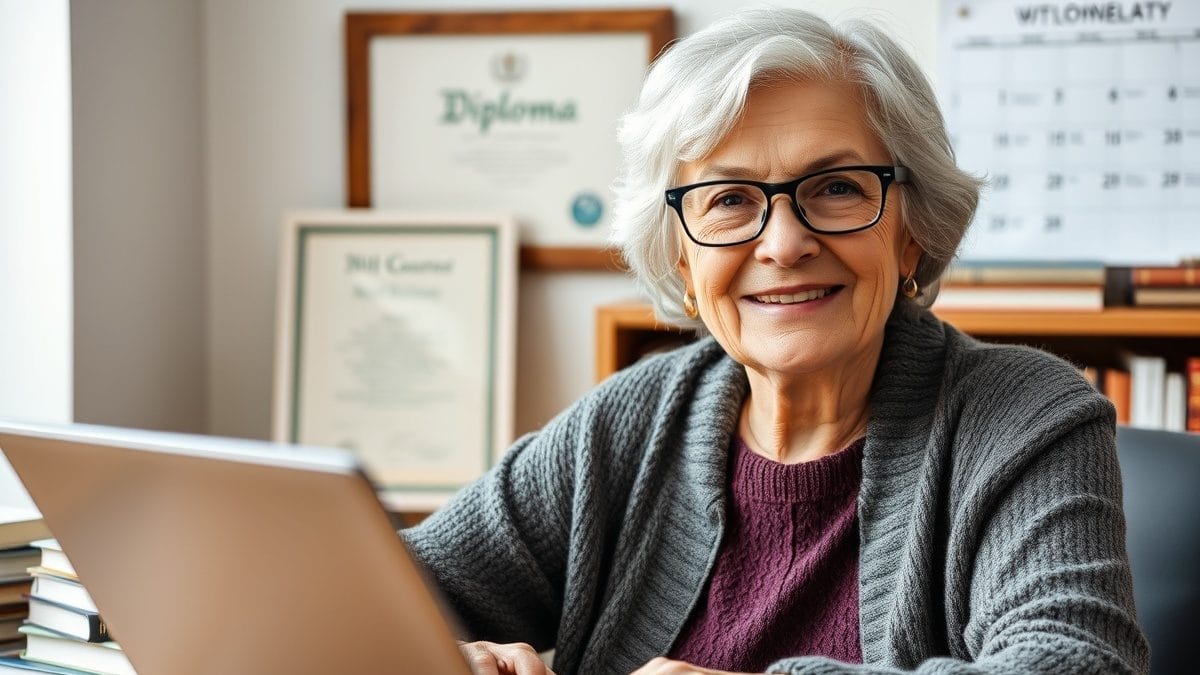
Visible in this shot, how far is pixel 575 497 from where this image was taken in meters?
1.31

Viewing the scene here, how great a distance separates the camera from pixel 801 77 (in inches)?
46.2

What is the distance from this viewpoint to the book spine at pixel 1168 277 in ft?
6.70

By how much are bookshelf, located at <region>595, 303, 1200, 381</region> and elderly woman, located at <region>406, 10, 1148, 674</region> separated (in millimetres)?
553

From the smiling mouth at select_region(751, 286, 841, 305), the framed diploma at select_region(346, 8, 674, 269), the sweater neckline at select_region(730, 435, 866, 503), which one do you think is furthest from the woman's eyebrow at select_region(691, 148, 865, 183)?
the framed diploma at select_region(346, 8, 674, 269)

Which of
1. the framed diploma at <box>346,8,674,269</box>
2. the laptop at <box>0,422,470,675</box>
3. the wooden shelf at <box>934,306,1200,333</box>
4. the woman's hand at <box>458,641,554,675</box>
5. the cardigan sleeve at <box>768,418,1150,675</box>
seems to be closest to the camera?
the laptop at <box>0,422,470,675</box>

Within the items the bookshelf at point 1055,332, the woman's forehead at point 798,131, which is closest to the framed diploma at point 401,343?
the bookshelf at point 1055,332

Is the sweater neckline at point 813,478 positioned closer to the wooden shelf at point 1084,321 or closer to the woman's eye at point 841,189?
the woman's eye at point 841,189

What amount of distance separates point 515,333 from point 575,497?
117cm

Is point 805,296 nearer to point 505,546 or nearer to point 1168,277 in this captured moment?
point 505,546

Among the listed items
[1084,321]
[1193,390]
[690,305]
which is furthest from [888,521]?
[1193,390]

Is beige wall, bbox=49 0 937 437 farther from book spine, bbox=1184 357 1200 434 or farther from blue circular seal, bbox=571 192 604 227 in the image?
book spine, bbox=1184 357 1200 434

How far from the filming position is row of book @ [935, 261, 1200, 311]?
205 cm

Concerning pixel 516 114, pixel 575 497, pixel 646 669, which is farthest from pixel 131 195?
pixel 646 669

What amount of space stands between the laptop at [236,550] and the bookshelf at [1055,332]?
107 cm
